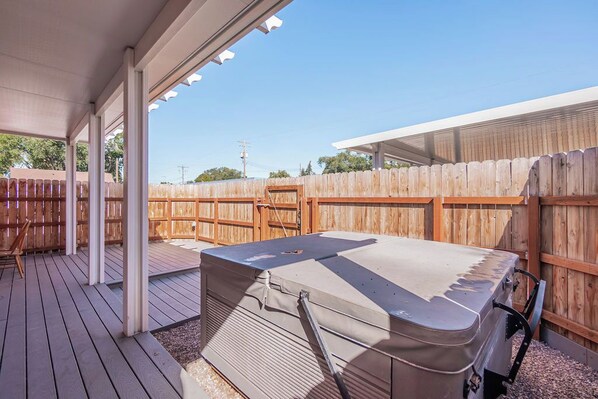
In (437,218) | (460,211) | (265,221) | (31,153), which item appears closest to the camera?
(460,211)

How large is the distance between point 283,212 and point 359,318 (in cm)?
448

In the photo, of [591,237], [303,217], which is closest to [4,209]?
[303,217]

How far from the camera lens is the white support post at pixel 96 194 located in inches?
147

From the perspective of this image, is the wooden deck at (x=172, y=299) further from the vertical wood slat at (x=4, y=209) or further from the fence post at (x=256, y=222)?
the vertical wood slat at (x=4, y=209)

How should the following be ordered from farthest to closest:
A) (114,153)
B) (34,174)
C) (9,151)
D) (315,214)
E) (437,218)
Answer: (114,153)
(9,151)
(34,174)
(315,214)
(437,218)

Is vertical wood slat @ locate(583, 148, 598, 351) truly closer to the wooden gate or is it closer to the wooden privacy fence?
the wooden privacy fence

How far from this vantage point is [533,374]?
2.24 m

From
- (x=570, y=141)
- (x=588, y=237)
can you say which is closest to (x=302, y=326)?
(x=588, y=237)

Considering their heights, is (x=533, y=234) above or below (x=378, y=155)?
below

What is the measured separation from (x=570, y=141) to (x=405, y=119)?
499 inches

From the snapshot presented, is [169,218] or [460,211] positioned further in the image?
[169,218]

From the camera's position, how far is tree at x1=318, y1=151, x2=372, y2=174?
2830cm

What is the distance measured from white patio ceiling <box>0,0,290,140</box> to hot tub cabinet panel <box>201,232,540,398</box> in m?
1.73

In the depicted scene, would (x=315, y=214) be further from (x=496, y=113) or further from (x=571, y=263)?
(x=496, y=113)
